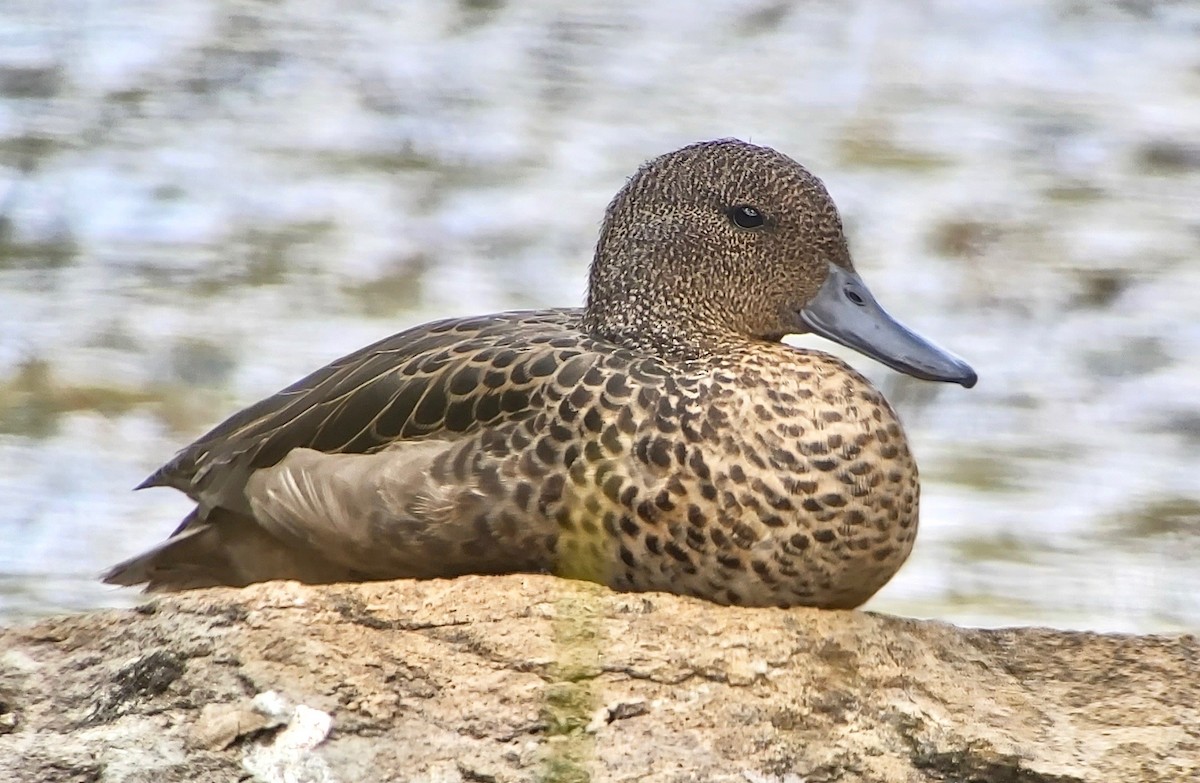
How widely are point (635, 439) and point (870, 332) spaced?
507 mm

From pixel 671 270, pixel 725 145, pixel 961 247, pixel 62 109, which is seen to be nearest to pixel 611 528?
pixel 671 270

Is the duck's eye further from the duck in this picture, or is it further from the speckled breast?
the speckled breast

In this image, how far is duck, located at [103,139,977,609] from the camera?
277 cm

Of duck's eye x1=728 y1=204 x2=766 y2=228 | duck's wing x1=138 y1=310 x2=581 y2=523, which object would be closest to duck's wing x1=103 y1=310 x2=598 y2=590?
duck's wing x1=138 y1=310 x2=581 y2=523

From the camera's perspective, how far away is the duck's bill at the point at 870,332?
9.82 ft

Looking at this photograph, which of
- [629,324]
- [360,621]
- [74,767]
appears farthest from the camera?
[629,324]

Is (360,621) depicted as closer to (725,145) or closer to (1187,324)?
(725,145)

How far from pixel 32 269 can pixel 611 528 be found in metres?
3.41

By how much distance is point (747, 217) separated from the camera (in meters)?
3.11

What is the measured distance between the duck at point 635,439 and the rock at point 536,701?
94 mm

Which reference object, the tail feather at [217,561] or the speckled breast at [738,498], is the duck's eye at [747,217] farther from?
the tail feather at [217,561]

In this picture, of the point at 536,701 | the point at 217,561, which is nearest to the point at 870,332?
the point at 536,701

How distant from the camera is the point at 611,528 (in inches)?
108

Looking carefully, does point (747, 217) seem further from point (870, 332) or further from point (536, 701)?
point (536, 701)
